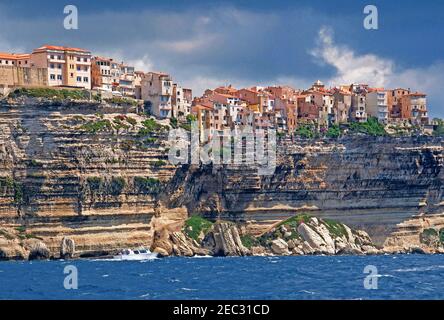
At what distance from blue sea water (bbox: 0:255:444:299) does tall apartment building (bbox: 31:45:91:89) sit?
20468 mm

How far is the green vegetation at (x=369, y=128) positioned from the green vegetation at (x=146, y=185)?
1064 inches


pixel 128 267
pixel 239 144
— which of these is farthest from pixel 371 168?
pixel 128 267

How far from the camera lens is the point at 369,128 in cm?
10956

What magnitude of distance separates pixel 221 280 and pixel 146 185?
33.5 metres

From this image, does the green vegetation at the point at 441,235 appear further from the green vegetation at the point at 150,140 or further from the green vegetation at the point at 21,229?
the green vegetation at the point at 21,229

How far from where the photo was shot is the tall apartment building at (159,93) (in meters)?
98.7

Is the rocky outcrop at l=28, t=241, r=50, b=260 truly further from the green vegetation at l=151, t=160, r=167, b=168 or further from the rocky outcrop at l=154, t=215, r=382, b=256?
the green vegetation at l=151, t=160, r=167, b=168

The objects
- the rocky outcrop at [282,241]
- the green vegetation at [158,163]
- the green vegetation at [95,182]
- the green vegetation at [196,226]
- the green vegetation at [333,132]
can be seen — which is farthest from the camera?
the green vegetation at [333,132]

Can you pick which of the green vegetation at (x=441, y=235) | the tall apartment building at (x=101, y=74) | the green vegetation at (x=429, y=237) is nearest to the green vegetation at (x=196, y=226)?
the tall apartment building at (x=101, y=74)

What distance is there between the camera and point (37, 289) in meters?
53.0

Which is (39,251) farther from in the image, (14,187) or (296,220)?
(296,220)

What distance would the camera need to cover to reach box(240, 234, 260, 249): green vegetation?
318 ft

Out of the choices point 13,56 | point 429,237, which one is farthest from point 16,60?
point 429,237
